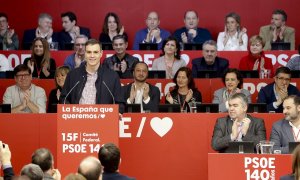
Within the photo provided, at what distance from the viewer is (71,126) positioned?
11.8 meters

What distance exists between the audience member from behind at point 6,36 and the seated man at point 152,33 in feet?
6.61

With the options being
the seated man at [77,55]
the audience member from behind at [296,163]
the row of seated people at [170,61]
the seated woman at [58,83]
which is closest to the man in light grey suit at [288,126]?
the audience member from behind at [296,163]

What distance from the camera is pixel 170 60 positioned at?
1653 cm

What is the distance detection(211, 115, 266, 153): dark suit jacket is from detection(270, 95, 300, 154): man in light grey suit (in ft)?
0.54

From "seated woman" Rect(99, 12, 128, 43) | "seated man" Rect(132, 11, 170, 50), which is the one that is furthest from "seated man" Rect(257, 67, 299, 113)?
"seated woman" Rect(99, 12, 128, 43)

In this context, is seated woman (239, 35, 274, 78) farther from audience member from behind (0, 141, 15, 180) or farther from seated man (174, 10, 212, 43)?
audience member from behind (0, 141, 15, 180)

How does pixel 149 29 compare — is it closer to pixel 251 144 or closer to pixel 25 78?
pixel 25 78

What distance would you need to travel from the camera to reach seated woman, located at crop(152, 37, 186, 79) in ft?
54.0

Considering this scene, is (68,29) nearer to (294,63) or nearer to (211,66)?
(211,66)

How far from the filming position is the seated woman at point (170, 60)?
1645 cm

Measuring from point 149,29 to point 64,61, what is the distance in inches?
79.4

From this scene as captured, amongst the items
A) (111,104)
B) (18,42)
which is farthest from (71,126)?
(18,42)

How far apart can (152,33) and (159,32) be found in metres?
0.15

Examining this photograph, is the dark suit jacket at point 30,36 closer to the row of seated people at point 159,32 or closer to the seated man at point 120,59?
the row of seated people at point 159,32
